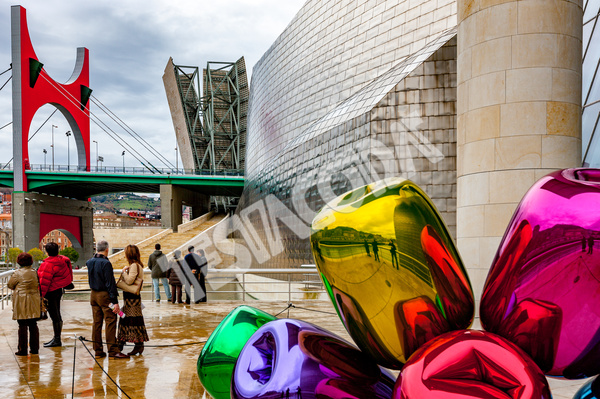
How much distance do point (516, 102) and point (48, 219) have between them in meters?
53.6

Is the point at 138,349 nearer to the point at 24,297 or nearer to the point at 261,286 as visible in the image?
the point at 24,297

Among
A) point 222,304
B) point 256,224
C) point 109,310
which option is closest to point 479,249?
point 109,310

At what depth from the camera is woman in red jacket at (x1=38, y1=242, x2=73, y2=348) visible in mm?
7727

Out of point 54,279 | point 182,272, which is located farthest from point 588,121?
point 54,279

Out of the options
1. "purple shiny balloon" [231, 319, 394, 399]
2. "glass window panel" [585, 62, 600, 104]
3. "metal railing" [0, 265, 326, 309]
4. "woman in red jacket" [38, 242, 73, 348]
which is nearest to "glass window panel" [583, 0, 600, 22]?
"glass window panel" [585, 62, 600, 104]

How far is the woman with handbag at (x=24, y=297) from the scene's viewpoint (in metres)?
7.19

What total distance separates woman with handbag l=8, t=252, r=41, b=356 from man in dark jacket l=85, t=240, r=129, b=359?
0.82 meters

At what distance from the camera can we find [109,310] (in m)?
7.14

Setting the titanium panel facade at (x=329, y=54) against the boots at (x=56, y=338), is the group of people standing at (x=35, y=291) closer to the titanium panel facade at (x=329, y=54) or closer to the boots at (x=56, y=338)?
the boots at (x=56, y=338)

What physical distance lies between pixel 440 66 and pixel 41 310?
11190 millimetres

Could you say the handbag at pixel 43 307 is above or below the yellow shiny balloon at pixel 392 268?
below

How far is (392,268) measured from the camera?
1.75 meters

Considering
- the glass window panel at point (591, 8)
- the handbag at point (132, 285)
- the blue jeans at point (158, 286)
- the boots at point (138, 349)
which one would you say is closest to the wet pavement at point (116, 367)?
the boots at point (138, 349)

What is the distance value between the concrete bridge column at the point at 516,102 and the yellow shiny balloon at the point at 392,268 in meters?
4.79
